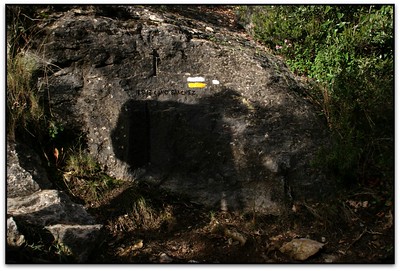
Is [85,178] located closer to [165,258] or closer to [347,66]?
[165,258]

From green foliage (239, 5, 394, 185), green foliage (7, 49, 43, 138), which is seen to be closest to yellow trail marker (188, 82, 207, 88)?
green foliage (239, 5, 394, 185)

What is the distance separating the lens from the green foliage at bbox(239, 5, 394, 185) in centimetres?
434

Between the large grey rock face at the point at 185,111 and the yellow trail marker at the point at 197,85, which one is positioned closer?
the large grey rock face at the point at 185,111

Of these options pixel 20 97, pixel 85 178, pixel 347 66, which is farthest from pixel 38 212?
pixel 347 66

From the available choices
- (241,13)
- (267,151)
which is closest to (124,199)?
(267,151)

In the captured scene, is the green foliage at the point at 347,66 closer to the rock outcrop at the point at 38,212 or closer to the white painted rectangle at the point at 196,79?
the white painted rectangle at the point at 196,79

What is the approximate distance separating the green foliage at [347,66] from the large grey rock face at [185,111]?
238 millimetres

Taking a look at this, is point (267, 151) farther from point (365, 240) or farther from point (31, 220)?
point (31, 220)

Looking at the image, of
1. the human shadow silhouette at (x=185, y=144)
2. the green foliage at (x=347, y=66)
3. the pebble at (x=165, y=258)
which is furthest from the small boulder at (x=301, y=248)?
the pebble at (x=165, y=258)

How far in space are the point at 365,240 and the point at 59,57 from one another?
3744mm

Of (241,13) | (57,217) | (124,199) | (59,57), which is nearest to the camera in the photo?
(57,217)

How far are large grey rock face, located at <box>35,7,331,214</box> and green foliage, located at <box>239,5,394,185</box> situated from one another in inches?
9.4

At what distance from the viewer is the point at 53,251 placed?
11.6 feet

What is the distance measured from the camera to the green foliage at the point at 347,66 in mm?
4340
